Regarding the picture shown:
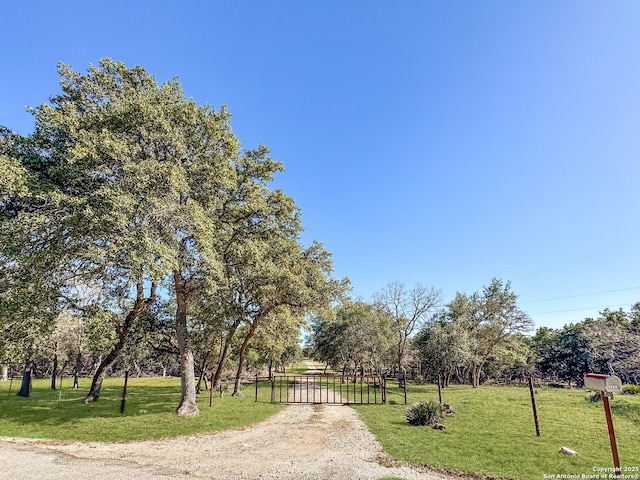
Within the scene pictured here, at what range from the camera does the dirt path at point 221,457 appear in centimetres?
795

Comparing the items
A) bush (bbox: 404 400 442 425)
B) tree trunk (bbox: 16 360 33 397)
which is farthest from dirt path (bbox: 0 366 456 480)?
tree trunk (bbox: 16 360 33 397)

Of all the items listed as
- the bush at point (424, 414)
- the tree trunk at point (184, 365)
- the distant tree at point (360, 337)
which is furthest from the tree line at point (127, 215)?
the distant tree at point (360, 337)

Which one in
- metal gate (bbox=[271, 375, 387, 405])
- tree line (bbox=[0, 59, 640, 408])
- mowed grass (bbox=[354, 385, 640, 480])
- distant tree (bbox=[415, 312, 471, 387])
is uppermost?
tree line (bbox=[0, 59, 640, 408])

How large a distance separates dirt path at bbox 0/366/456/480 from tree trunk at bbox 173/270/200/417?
155 inches

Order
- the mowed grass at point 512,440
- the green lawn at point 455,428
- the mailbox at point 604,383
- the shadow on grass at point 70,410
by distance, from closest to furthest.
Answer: the mailbox at point 604,383 → the mowed grass at point 512,440 → the green lawn at point 455,428 → the shadow on grass at point 70,410

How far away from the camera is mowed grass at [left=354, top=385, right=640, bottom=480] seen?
858cm

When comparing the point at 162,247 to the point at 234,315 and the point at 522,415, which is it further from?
the point at 522,415

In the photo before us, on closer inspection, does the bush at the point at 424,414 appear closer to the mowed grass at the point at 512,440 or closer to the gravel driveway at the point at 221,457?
the mowed grass at the point at 512,440

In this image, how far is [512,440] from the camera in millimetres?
11062

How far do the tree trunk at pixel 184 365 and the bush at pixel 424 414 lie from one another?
32.3 ft

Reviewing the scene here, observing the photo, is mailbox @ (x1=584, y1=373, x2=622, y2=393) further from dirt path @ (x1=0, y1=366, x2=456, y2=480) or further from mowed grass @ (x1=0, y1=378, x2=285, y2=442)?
mowed grass @ (x1=0, y1=378, x2=285, y2=442)

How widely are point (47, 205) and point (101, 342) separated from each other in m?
5.84

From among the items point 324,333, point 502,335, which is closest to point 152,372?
point 324,333

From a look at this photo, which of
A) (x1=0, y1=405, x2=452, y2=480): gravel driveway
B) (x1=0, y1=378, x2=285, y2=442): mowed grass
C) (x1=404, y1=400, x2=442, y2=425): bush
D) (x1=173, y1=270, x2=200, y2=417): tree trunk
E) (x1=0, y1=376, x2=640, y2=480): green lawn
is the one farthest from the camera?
(x1=173, y1=270, x2=200, y2=417): tree trunk
